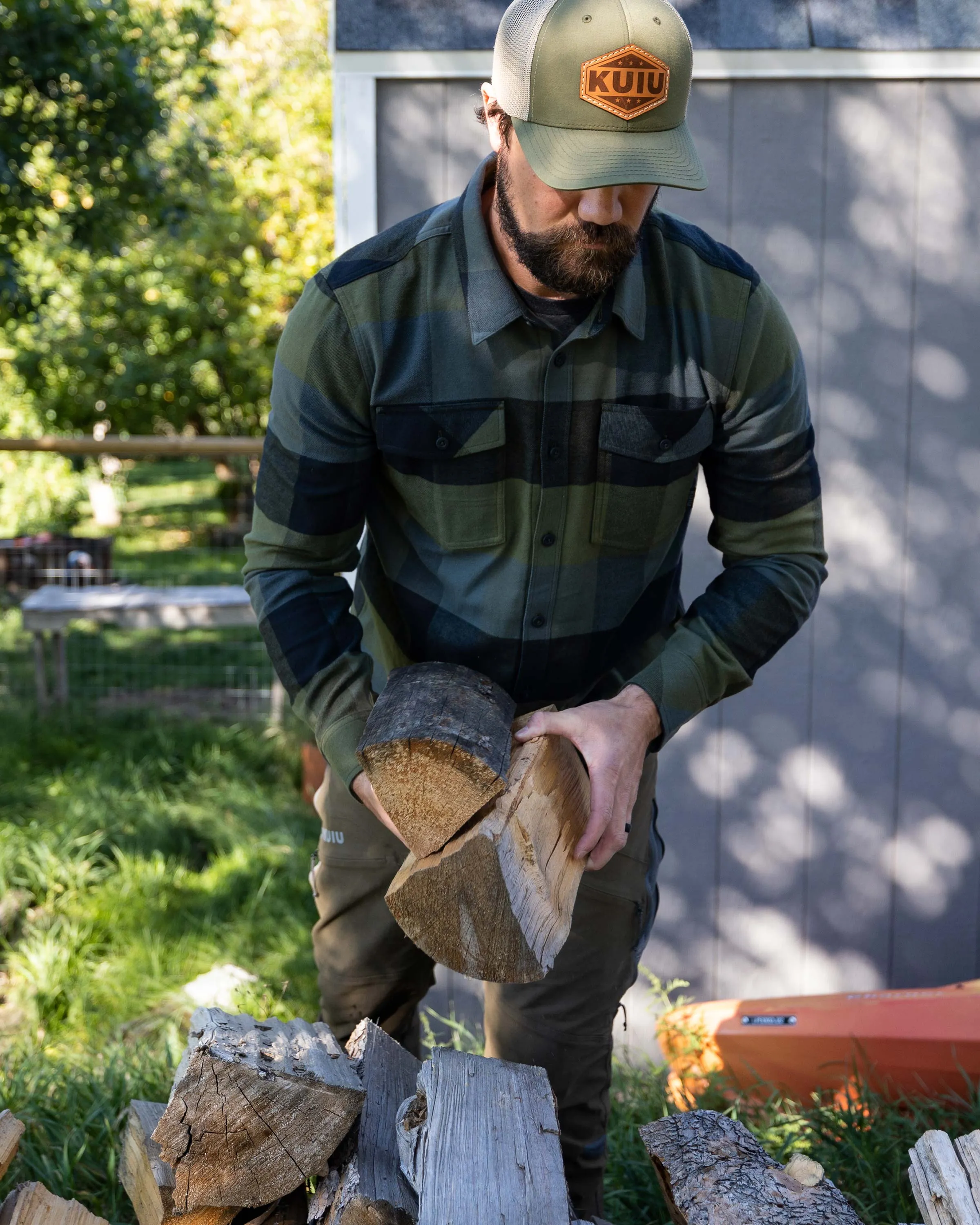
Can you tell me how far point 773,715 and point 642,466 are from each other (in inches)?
64.1

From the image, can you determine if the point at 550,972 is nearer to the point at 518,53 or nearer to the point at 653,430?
the point at 653,430

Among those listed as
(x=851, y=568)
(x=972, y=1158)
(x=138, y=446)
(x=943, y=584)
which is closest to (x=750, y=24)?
(x=851, y=568)

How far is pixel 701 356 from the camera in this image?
1.86m

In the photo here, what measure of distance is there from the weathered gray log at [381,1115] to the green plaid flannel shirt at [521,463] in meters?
0.44

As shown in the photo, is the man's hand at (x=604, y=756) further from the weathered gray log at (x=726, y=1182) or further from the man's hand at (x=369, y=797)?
the weathered gray log at (x=726, y=1182)

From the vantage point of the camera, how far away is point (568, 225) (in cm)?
168

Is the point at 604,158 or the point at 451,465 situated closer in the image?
the point at 604,158

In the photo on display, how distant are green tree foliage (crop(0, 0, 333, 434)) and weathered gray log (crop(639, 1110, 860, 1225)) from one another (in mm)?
8033

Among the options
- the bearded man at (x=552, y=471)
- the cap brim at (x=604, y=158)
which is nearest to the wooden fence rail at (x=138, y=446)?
the bearded man at (x=552, y=471)

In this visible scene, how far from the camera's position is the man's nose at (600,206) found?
1627mm

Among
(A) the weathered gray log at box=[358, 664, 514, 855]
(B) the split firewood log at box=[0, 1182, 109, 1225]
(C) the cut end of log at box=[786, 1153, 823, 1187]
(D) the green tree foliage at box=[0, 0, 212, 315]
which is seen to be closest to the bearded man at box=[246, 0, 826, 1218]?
(A) the weathered gray log at box=[358, 664, 514, 855]

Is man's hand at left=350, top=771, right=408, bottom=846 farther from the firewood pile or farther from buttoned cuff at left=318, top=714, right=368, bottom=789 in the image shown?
the firewood pile

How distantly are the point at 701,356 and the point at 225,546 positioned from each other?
7.84 meters

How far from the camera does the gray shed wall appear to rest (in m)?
3.09
